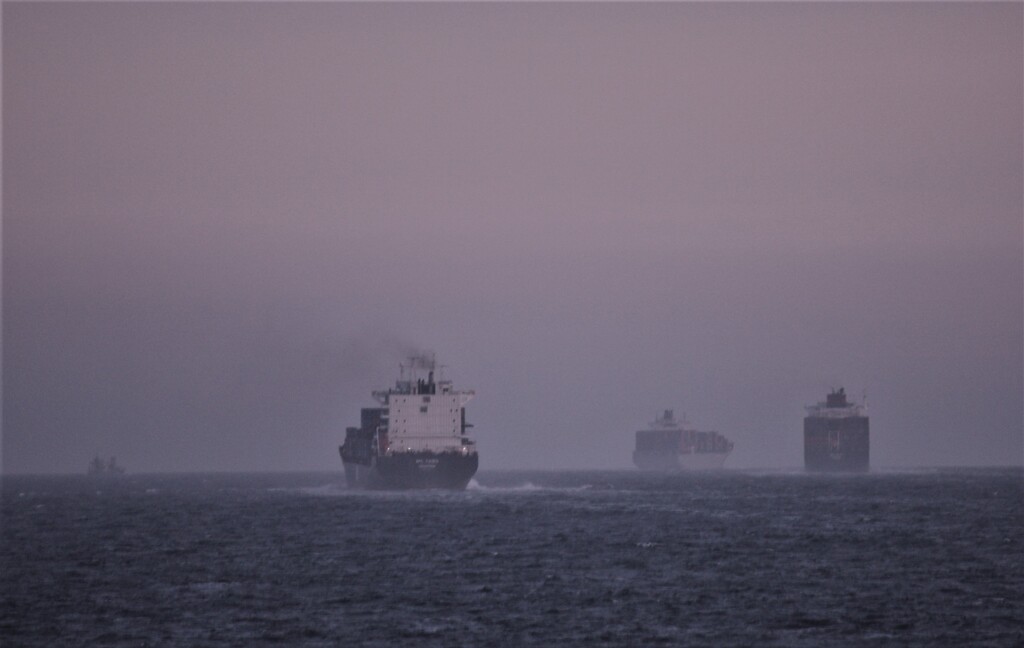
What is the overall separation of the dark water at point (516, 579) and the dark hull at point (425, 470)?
33.1 meters

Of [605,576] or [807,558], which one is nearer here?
[605,576]

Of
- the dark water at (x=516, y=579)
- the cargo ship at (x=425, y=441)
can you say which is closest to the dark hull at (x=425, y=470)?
the cargo ship at (x=425, y=441)

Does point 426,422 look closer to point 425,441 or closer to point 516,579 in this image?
point 425,441

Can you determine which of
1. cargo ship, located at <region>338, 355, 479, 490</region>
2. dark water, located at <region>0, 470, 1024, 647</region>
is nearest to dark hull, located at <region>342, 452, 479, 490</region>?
cargo ship, located at <region>338, 355, 479, 490</region>

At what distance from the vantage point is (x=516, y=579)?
60.8 metres

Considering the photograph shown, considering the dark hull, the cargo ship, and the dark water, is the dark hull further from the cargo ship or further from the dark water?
the dark water

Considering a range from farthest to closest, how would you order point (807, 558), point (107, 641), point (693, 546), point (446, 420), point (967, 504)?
point (446, 420) → point (967, 504) → point (693, 546) → point (807, 558) → point (107, 641)

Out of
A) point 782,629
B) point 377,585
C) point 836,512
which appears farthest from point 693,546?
point 836,512

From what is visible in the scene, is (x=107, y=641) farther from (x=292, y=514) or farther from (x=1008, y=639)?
(x=292, y=514)

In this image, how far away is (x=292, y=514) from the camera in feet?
366

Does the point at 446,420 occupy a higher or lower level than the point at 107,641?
higher

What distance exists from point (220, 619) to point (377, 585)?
1025 centimetres

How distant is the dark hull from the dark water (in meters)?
33.1

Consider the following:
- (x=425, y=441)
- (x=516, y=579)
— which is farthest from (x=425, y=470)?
(x=516, y=579)
